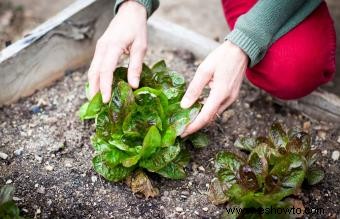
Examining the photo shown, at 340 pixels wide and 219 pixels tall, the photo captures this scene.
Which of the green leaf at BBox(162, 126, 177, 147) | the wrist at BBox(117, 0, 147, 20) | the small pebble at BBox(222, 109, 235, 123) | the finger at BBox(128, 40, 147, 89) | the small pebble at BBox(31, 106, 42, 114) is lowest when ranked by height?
the small pebble at BBox(222, 109, 235, 123)

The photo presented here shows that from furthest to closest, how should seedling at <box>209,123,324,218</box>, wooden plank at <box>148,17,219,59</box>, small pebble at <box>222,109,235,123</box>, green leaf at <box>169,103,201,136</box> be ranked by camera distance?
wooden plank at <box>148,17,219,59</box>, small pebble at <box>222,109,235,123</box>, green leaf at <box>169,103,201,136</box>, seedling at <box>209,123,324,218</box>

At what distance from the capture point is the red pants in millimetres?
1838

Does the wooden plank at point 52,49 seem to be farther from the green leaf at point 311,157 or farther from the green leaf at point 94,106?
the green leaf at point 311,157

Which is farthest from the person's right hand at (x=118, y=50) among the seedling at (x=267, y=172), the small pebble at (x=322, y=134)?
the small pebble at (x=322, y=134)

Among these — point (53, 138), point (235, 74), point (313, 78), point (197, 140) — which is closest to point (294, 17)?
point (313, 78)

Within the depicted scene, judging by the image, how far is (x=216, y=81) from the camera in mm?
1604

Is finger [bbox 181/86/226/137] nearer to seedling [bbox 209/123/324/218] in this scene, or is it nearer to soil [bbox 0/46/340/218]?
seedling [bbox 209/123/324/218]

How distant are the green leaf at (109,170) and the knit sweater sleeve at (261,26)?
0.57 metres

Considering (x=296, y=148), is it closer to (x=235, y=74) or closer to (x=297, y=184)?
(x=297, y=184)

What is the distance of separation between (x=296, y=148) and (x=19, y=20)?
5.65ft

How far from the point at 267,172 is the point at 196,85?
0.36 meters

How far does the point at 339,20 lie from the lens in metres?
2.75

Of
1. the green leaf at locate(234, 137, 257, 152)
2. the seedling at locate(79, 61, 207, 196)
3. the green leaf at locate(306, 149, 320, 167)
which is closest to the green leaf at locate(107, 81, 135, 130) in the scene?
the seedling at locate(79, 61, 207, 196)

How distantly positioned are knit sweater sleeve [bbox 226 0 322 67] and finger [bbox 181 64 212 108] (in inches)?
6.3
